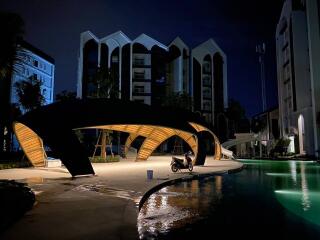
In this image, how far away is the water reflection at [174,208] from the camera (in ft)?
22.6

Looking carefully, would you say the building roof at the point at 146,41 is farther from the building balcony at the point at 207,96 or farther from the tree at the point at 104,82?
the tree at the point at 104,82

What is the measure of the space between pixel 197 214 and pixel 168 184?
19.4ft

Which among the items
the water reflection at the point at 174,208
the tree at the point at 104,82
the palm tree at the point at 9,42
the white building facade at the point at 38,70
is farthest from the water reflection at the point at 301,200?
the white building facade at the point at 38,70

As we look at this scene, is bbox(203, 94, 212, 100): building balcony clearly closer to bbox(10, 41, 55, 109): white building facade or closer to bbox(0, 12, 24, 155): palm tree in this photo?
bbox(10, 41, 55, 109): white building facade

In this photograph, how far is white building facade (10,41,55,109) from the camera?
180 ft

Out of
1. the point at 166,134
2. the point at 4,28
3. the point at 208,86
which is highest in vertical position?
the point at 208,86

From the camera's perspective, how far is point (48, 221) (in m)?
6.29

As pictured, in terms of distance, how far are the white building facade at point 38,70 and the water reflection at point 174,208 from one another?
160 ft

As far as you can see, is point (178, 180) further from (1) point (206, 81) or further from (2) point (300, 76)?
(1) point (206, 81)

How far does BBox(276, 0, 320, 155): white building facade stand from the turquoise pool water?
33.1 metres

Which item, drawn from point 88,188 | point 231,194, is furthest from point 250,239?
point 88,188

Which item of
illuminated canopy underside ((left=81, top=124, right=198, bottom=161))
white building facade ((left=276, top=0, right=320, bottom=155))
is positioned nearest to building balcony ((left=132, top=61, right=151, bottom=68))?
white building facade ((left=276, top=0, right=320, bottom=155))

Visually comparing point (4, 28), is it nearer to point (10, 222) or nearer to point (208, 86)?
point (10, 222)

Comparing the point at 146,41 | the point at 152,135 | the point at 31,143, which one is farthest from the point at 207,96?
the point at 31,143
